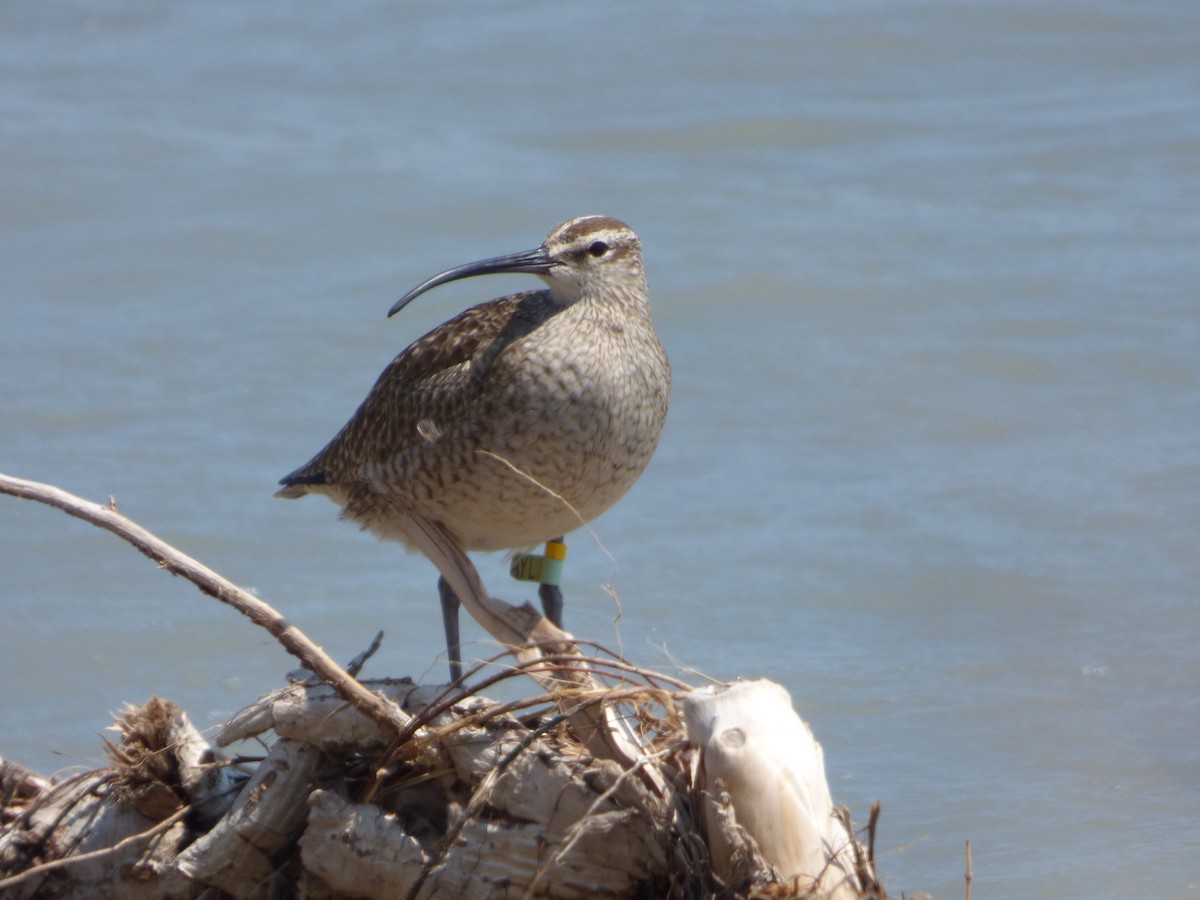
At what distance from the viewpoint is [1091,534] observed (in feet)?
25.4

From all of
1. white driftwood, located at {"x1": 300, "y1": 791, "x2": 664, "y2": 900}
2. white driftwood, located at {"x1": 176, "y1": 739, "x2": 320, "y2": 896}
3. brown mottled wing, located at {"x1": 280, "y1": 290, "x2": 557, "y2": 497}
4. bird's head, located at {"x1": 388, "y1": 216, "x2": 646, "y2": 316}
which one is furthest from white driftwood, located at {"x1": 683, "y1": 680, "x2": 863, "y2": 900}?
bird's head, located at {"x1": 388, "y1": 216, "x2": 646, "y2": 316}

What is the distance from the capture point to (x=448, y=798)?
13.7 feet

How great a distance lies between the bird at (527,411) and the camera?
16.4 feet

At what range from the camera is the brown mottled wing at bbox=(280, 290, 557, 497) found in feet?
17.0

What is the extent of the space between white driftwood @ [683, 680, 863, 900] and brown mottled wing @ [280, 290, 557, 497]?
5.43 ft

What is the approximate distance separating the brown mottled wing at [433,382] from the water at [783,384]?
42.9 inches

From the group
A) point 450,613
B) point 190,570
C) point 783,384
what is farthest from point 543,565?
point 783,384

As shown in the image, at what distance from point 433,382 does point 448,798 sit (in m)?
1.54

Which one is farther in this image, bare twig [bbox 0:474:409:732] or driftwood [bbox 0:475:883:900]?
bare twig [bbox 0:474:409:732]

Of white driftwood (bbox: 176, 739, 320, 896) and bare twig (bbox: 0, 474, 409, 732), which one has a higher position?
bare twig (bbox: 0, 474, 409, 732)

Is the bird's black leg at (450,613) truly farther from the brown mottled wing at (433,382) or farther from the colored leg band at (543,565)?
the brown mottled wing at (433,382)

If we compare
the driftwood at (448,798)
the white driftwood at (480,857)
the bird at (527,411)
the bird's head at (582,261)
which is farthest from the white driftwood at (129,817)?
the bird's head at (582,261)

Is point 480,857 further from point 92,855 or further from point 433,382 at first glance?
point 433,382

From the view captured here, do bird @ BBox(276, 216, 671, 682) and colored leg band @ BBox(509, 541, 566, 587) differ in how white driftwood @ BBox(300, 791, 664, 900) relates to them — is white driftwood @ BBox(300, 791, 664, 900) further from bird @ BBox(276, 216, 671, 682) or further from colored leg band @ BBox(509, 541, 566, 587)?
colored leg band @ BBox(509, 541, 566, 587)
